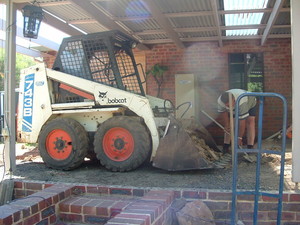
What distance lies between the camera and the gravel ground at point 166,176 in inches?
162

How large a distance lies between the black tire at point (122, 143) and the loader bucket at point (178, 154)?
341mm

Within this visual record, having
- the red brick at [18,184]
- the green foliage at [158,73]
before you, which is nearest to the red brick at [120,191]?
the red brick at [18,184]

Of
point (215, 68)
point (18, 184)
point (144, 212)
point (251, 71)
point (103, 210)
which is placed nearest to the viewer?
point (144, 212)

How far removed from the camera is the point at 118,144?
5168 mm

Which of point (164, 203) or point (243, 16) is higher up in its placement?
point (243, 16)

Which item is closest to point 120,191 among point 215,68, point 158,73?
point 158,73

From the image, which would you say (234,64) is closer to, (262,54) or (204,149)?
(262,54)

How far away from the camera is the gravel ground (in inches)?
162

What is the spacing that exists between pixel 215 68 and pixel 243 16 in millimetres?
2317

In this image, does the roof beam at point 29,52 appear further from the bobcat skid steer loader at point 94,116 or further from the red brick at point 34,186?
the red brick at point 34,186

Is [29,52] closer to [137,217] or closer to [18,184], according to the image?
[18,184]

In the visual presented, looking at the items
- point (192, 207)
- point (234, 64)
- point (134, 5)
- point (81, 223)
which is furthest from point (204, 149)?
point (234, 64)

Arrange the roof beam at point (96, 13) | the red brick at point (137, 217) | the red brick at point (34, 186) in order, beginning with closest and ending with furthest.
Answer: the red brick at point (137, 217) → the red brick at point (34, 186) → the roof beam at point (96, 13)

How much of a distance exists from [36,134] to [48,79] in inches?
39.1
